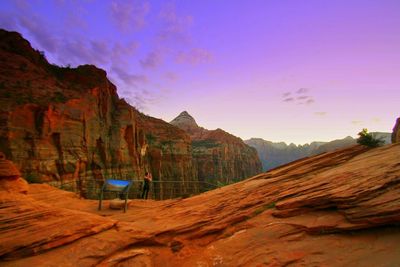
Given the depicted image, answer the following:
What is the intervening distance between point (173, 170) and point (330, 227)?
242 ft

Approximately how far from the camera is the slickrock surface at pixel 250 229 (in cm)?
626

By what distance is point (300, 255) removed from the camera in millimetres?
6336

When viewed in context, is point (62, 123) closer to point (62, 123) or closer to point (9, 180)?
point (62, 123)

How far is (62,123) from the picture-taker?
3512cm

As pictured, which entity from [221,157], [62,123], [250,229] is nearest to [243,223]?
[250,229]

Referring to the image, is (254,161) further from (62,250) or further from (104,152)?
(62,250)

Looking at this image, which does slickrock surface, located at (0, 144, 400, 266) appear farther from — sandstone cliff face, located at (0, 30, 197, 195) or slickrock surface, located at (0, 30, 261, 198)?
sandstone cliff face, located at (0, 30, 197, 195)

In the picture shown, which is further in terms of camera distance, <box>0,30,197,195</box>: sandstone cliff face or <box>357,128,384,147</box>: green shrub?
<box>0,30,197,195</box>: sandstone cliff face

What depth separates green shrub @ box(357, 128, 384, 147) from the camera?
1311 cm

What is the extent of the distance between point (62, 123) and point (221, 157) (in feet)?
323

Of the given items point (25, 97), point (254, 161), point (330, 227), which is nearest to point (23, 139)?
point (25, 97)

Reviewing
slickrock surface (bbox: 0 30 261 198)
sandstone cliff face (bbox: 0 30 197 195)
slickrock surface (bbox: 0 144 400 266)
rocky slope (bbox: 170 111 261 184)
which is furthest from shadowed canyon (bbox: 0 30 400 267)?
rocky slope (bbox: 170 111 261 184)

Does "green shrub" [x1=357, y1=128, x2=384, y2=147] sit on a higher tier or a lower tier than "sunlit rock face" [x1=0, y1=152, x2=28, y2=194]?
higher

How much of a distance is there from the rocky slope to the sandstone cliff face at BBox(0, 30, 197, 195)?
5999 centimetres
